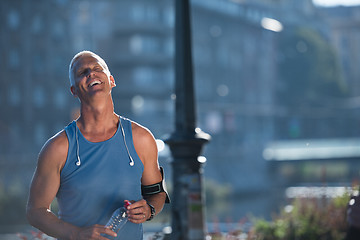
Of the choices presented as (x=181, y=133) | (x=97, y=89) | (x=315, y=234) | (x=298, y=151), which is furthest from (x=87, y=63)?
(x=298, y=151)

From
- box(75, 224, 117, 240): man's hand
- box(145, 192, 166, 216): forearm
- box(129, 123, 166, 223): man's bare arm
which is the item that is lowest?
box(75, 224, 117, 240): man's hand

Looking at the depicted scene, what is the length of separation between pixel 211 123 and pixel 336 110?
42990mm

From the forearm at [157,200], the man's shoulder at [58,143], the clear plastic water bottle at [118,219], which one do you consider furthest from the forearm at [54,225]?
the forearm at [157,200]

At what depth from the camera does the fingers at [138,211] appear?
2.29 meters

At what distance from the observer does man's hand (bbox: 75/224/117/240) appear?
222 centimetres

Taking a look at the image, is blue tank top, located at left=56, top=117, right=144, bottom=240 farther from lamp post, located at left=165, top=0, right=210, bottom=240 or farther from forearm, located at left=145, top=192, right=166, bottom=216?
lamp post, located at left=165, top=0, right=210, bottom=240

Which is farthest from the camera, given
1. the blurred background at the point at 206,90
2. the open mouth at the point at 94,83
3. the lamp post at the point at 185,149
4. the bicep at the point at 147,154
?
the blurred background at the point at 206,90

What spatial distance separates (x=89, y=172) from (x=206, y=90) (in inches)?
3611

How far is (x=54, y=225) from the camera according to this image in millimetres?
2270

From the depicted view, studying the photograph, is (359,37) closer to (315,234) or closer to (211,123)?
(211,123)

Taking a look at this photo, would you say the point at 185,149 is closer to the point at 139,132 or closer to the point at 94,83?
the point at 139,132

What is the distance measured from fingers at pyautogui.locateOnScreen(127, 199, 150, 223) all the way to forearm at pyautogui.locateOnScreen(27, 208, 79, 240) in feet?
0.65

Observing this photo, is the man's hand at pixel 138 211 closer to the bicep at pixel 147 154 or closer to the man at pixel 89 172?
the man at pixel 89 172

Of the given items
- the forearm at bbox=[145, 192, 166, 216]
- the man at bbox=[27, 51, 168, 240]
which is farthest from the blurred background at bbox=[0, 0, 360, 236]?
the man at bbox=[27, 51, 168, 240]
